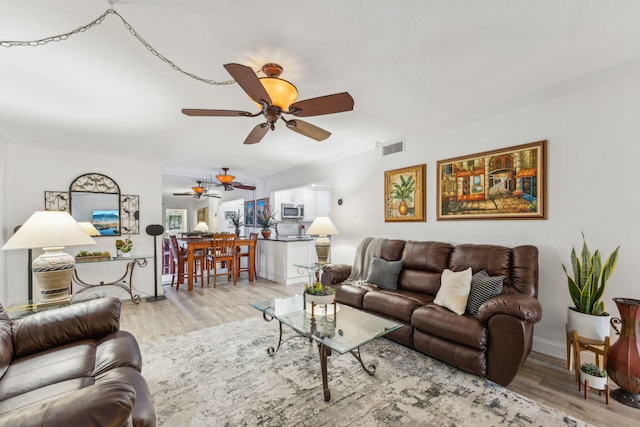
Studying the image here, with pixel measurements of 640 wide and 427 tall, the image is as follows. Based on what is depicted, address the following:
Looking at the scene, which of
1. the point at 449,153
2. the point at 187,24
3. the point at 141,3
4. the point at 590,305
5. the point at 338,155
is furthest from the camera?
the point at 338,155

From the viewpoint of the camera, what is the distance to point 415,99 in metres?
2.80

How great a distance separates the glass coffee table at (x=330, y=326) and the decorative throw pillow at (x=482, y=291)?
0.70 m

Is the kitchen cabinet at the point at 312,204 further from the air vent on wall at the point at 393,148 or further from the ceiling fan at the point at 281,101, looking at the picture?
the ceiling fan at the point at 281,101

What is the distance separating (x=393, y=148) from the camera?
13.3 feet

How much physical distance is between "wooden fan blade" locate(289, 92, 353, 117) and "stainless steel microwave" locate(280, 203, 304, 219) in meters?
4.39

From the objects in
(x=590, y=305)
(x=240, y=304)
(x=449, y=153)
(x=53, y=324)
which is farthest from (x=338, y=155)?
(x=53, y=324)

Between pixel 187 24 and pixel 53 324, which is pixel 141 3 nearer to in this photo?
pixel 187 24

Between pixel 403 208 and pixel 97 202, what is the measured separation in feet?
15.4

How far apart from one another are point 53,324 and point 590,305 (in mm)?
3809

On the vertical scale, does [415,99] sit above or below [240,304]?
above

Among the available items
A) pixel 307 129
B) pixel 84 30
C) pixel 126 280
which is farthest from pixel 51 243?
pixel 126 280

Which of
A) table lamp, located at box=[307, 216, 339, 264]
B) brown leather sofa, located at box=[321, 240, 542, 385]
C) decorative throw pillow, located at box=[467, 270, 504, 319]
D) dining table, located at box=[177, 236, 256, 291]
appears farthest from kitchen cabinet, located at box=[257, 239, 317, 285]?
decorative throw pillow, located at box=[467, 270, 504, 319]

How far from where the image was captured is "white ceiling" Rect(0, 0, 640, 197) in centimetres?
161

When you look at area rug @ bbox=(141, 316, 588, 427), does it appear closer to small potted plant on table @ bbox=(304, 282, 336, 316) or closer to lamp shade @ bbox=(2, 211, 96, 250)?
small potted plant on table @ bbox=(304, 282, 336, 316)
